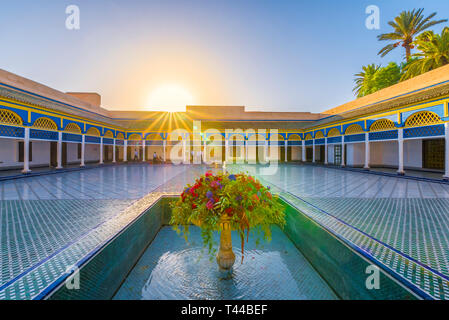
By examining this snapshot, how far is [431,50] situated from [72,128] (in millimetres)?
27320

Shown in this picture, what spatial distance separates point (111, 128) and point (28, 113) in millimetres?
7339

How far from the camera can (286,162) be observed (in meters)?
20.0

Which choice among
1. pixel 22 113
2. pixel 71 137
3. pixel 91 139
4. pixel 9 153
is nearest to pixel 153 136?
pixel 91 139

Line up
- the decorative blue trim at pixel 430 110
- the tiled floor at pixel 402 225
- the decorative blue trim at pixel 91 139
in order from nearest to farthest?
the tiled floor at pixel 402 225
the decorative blue trim at pixel 430 110
the decorative blue trim at pixel 91 139

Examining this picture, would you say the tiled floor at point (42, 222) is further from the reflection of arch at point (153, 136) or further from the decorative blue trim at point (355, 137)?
the reflection of arch at point (153, 136)

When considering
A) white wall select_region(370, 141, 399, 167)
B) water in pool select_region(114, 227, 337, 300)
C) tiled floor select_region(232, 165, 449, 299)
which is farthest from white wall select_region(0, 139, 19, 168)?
white wall select_region(370, 141, 399, 167)

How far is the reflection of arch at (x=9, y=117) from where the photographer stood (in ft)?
26.9

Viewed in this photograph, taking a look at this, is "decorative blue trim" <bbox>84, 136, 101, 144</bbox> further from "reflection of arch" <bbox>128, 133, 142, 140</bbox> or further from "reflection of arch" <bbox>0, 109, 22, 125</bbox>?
"reflection of arch" <bbox>0, 109, 22, 125</bbox>

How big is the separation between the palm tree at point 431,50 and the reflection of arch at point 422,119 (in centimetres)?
1206

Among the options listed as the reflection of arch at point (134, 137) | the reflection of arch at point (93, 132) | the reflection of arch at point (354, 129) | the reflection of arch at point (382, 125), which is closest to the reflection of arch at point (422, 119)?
the reflection of arch at point (382, 125)

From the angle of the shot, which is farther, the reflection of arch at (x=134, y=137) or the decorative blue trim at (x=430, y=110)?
the reflection of arch at (x=134, y=137)

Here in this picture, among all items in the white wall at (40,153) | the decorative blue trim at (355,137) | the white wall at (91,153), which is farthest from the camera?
the white wall at (91,153)

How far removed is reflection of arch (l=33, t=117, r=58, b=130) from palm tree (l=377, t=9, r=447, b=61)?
28.1 m

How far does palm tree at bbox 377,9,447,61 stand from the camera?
727 inches
